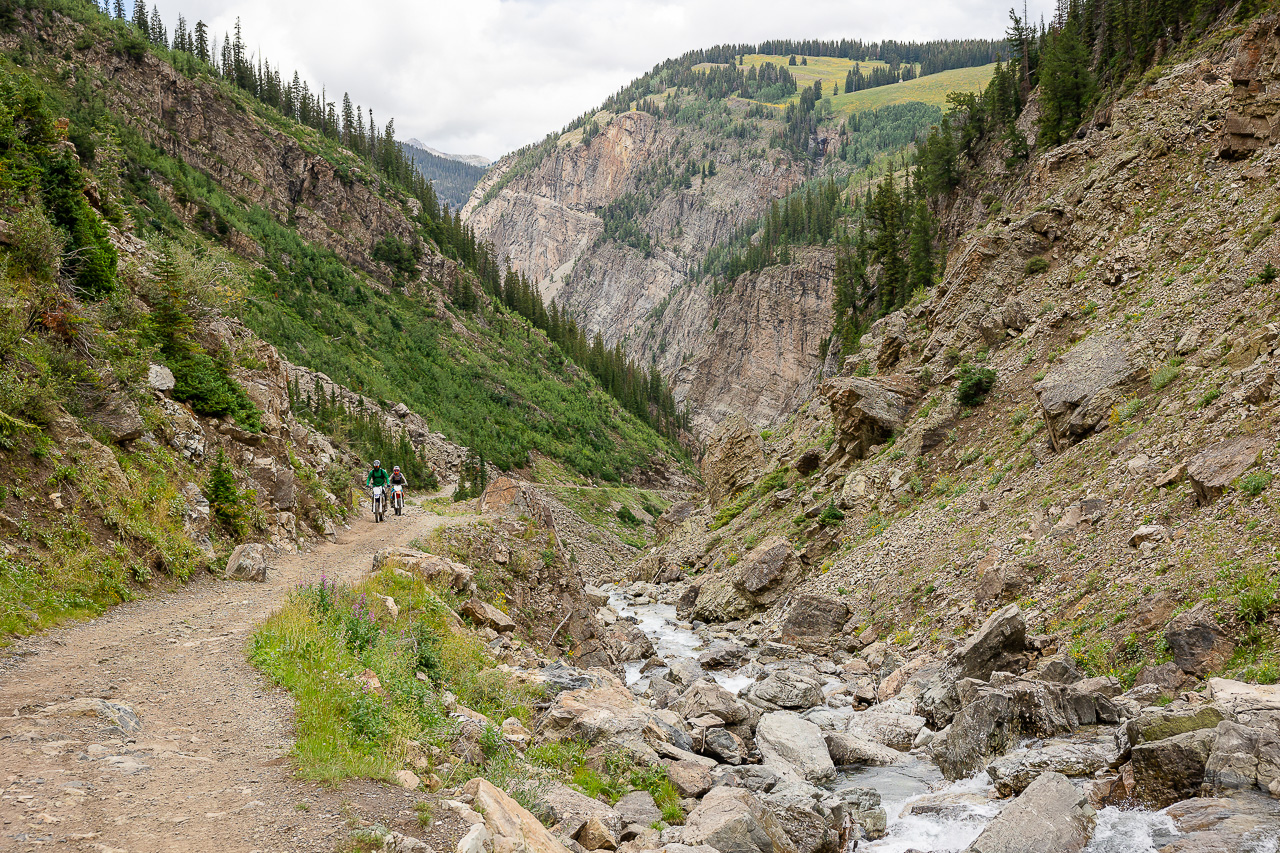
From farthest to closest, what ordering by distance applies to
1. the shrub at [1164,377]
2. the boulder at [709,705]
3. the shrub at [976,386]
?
the shrub at [976,386], the shrub at [1164,377], the boulder at [709,705]

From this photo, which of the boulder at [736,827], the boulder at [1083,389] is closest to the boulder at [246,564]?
the boulder at [736,827]

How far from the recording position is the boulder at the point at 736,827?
30.0 feet

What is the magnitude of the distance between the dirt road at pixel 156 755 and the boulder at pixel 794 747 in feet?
28.1

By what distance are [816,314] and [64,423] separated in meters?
158

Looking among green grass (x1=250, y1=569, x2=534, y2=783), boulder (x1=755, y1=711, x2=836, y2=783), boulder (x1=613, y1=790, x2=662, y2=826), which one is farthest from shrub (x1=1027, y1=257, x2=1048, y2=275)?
boulder (x1=613, y1=790, x2=662, y2=826)

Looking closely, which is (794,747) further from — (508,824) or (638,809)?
(508,824)

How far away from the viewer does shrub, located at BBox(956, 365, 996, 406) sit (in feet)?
98.5

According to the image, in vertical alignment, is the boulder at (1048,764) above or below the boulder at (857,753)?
above

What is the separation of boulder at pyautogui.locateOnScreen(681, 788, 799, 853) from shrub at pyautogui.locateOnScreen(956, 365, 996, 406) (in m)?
24.4

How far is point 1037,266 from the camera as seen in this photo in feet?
109

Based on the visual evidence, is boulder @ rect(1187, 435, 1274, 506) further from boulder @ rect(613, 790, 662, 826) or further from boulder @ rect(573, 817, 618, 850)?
boulder @ rect(573, 817, 618, 850)

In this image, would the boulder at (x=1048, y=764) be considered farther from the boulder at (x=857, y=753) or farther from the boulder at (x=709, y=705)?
the boulder at (x=709, y=705)

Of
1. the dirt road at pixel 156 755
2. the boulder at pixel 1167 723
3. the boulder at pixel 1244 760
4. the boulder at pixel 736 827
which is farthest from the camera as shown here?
the boulder at pixel 1167 723

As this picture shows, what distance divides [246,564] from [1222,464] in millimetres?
21541
